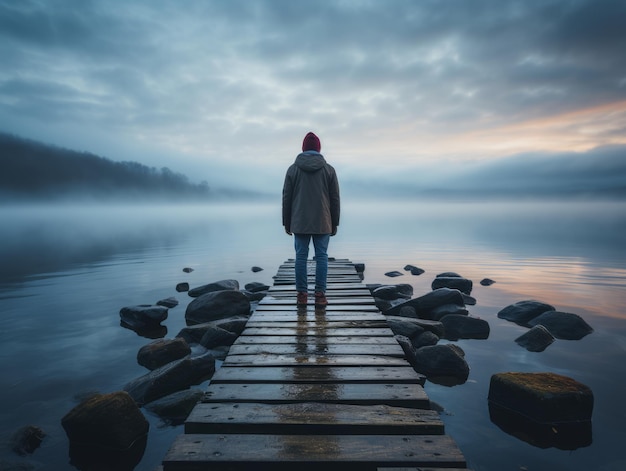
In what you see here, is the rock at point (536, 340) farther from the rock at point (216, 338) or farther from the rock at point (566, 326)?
the rock at point (216, 338)

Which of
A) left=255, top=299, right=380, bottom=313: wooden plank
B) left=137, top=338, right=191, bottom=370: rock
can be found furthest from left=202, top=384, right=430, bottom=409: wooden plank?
left=137, top=338, right=191, bottom=370: rock

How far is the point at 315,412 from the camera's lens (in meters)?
4.03

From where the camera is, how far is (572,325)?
10844 mm

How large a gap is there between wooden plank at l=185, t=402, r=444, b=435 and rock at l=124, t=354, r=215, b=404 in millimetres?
3358

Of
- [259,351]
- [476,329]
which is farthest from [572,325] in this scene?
[259,351]

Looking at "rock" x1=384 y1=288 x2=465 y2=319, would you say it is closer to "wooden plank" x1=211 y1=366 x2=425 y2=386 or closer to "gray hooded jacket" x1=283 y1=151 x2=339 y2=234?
"gray hooded jacket" x1=283 y1=151 x2=339 y2=234

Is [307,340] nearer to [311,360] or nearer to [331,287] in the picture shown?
[311,360]

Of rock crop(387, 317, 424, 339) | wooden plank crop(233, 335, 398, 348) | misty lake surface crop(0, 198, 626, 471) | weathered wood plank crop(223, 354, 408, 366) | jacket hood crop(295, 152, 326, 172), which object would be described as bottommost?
misty lake surface crop(0, 198, 626, 471)

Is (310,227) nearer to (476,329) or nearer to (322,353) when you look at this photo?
(322,353)

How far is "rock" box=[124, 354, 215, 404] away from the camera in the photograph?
22.5ft

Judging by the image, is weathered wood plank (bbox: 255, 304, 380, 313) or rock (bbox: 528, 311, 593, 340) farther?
rock (bbox: 528, 311, 593, 340)

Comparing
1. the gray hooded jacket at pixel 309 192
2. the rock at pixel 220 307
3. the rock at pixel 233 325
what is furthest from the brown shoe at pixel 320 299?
the rock at pixel 220 307

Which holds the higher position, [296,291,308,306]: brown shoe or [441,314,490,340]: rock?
[296,291,308,306]: brown shoe

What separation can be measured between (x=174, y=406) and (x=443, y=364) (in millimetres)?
5557
